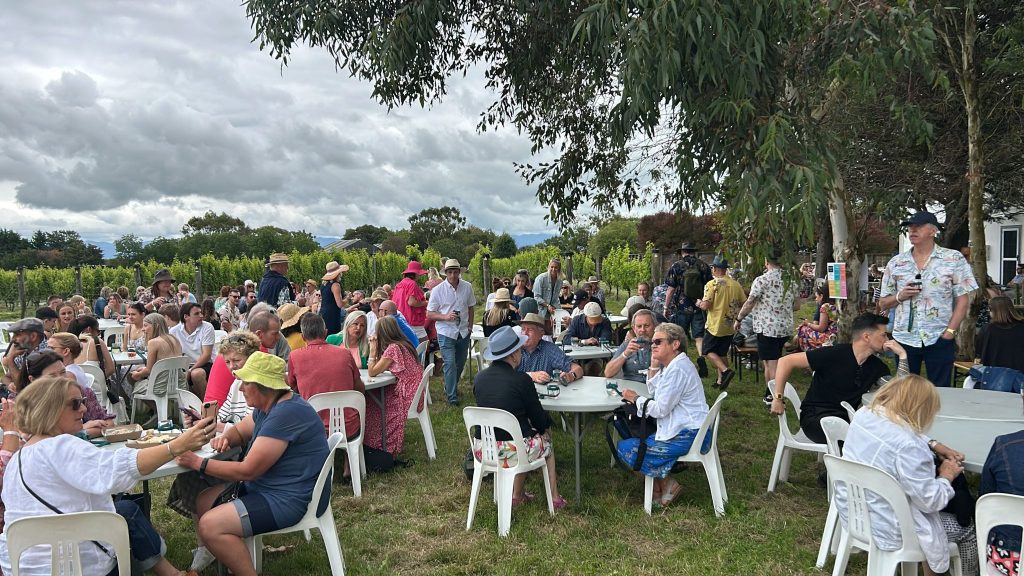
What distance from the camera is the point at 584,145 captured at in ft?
23.7

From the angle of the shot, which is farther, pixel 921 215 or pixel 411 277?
pixel 411 277

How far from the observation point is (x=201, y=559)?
3539 millimetres

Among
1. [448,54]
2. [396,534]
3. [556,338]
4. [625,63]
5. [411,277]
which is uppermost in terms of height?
[448,54]

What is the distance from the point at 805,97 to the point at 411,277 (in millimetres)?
5096

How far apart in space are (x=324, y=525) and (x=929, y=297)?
417 centimetres

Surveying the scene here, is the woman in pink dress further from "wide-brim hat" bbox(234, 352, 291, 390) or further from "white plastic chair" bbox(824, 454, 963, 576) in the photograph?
"white plastic chair" bbox(824, 454, 963, 576)

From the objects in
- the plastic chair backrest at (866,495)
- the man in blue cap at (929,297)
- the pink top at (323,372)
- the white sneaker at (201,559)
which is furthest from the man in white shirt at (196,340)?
the man in blue cap at (929,297)

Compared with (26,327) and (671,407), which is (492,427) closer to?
(671,407)

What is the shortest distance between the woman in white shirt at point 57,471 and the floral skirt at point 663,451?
109 inches

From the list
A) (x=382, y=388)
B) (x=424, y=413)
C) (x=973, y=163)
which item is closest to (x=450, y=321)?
(x=424, y=413)

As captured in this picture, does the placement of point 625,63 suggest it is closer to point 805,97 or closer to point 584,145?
point 805,97

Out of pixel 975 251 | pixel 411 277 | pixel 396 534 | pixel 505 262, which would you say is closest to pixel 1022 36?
pixel 975 251

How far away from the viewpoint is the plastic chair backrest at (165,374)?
5.95m

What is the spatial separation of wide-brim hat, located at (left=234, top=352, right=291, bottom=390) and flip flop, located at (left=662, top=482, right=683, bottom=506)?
8.40 feet
